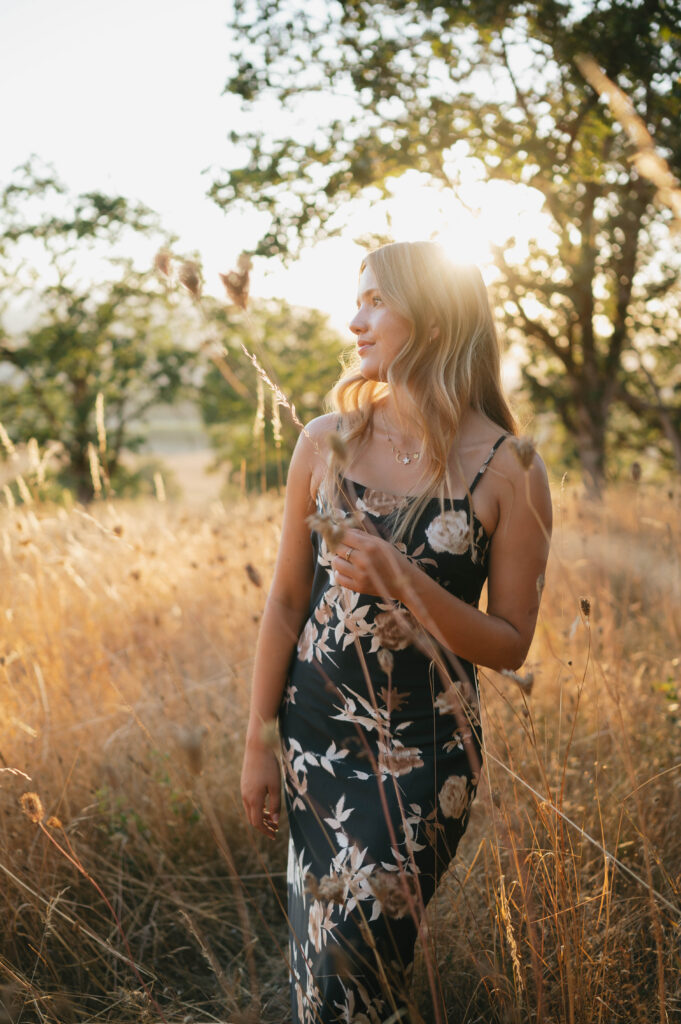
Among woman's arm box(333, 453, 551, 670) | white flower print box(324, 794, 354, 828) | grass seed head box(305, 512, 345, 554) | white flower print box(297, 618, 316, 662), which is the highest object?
grass seed head box(305, 512, 345, 554)

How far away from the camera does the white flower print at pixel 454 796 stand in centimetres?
159

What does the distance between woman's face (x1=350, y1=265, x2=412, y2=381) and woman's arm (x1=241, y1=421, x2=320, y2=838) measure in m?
0.24

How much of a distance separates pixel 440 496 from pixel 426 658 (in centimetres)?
37

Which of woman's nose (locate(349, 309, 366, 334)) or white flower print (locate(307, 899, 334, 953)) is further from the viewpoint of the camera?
woman's nose (locate(349, 309, 366, 334))

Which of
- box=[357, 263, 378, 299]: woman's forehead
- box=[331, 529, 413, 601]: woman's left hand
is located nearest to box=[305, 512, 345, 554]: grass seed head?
box=[331, 529, 413, 601]: woman's left hand

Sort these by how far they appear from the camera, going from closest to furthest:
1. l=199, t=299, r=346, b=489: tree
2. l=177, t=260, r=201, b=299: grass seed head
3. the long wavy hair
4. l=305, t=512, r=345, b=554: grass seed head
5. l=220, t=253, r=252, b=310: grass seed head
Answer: l=305, t=512, r=345, b=554: grass seed head < l=220, t=253, r=252, b=310: grass seed head < l=177, t=260, r=201, b=299: grass seed head < the long wavy hair < l=199, t=299, r=346, b=489: tree

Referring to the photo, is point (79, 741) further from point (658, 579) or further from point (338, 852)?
point (658, 579)

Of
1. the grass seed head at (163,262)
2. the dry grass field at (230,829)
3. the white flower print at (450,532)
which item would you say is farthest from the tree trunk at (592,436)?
the grass seed head at (163,262)

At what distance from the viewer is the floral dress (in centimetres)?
145

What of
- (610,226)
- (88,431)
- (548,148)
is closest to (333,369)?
(88,431)

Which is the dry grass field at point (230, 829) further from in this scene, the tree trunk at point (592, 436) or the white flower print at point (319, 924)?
the tree trunk at point (592, 436)

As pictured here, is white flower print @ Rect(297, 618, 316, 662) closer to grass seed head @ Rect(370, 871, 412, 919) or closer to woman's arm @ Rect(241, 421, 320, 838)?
woman's arm @ Rect(241, 421, 320, 838)

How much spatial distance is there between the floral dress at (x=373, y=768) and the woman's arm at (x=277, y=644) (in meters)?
0.08

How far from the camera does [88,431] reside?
41.5 ft
